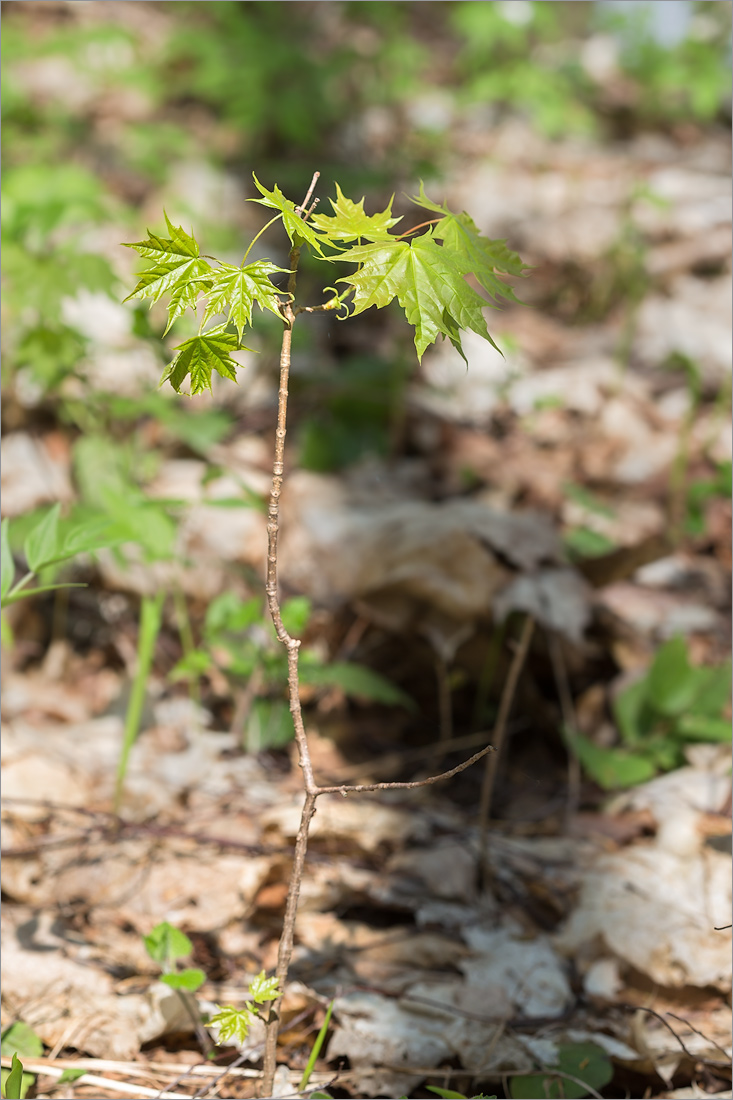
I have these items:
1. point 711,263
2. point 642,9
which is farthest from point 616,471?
point 642,9

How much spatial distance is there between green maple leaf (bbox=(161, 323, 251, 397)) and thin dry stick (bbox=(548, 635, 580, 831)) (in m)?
1.37

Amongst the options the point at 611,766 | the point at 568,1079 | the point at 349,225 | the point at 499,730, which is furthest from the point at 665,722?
the point at 349,225

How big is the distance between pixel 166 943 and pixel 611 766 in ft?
3.53

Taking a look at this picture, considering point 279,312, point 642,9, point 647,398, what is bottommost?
point 279,312

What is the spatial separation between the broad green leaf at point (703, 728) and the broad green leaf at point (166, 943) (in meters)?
1.24

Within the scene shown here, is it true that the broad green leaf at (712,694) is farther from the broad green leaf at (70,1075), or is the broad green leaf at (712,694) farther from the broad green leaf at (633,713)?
the broad green leaf at (70,1075)

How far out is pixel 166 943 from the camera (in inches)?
48.8

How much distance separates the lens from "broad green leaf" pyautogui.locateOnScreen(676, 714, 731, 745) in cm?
181

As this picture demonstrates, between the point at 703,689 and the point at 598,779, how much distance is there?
34 centimetres

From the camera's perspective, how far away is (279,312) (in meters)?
0.87

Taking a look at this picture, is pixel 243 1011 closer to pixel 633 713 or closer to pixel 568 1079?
pixel 568 1079

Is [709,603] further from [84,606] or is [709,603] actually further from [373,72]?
[373,72]

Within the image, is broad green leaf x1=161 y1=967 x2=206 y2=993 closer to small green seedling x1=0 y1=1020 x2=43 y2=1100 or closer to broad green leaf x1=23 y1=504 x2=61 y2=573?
small green seedling x1=0 y1=1020 x2=43 y2=1100

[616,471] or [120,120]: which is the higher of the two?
[120,120]
